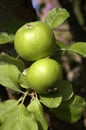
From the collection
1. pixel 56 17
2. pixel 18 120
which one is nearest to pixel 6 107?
pixel 18 120

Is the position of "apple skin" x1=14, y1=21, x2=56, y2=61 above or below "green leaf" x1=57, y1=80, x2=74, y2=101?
above

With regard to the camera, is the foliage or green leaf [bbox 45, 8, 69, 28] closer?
the foliage

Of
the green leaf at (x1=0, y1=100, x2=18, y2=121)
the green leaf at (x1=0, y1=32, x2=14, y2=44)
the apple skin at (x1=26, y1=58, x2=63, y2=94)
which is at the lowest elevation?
the green leaf at (x1=0, y1=100, x2=18, y2=121)

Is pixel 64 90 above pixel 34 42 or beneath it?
beneath

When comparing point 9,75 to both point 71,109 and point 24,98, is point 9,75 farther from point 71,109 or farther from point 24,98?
point 71,109

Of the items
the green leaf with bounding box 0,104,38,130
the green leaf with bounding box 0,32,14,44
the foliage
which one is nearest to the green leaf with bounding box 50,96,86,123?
the foliage

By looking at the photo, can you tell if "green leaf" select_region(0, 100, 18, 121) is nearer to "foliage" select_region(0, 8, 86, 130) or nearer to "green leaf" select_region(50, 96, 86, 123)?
"foliage" select_region(0, 8, 86, 130)

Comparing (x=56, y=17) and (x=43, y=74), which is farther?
(x=56, y=17)
